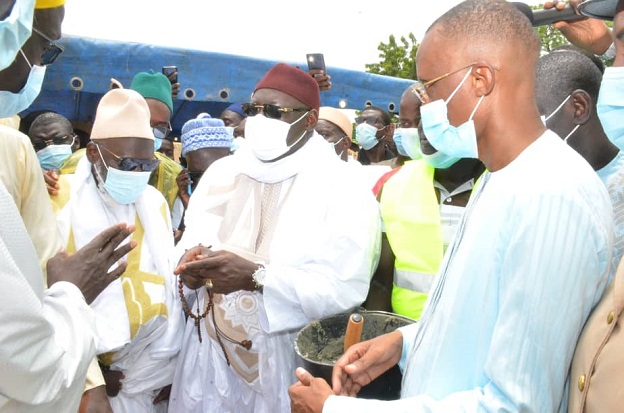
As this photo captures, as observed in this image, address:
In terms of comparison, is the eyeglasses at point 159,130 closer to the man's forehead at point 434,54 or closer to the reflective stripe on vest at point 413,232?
the reflective stripe on vest at point 413,232

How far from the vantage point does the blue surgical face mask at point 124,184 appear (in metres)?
3.06

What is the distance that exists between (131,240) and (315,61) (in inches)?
142

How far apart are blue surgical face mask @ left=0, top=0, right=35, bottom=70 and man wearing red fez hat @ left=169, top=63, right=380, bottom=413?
1.35 meters

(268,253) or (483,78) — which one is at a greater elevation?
(483,78)

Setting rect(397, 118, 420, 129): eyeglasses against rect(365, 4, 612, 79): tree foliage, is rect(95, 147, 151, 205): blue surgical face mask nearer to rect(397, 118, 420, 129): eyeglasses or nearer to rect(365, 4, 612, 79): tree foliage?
rect(397, 118, 420, 129): eyeglasses

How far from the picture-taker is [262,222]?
3.20m

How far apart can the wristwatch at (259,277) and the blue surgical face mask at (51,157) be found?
2865 millimetres

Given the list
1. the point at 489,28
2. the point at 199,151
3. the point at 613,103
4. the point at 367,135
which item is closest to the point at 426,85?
the point at 489,28

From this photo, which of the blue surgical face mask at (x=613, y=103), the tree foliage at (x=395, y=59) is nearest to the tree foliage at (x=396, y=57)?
the tree foliage at (x=395, y=59)

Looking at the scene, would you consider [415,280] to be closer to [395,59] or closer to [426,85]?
[426,85]

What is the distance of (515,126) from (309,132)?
203cm

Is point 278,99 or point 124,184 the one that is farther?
point 278,99

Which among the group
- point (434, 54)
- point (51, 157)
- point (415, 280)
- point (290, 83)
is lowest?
point (51, 157)

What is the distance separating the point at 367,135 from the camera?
7.41m
